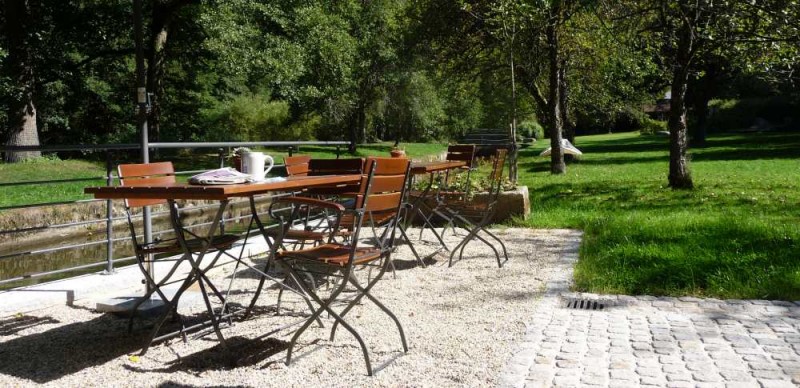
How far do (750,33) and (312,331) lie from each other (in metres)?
8.11

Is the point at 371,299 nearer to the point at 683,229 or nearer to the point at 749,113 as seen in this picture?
the point at 683,229

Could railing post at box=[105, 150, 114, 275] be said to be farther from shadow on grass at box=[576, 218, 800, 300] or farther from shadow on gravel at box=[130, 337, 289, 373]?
shadow on grass at box=[576, 218, 800, 300]

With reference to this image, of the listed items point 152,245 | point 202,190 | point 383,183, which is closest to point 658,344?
point 383,183

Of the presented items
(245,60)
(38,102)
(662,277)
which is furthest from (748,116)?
(662,277)

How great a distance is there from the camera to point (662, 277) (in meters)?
5.21

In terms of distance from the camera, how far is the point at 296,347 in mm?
3680

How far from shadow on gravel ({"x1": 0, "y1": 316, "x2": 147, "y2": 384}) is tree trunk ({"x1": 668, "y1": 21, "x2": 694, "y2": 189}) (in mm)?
9408

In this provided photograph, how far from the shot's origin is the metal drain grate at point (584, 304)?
14.8 ft

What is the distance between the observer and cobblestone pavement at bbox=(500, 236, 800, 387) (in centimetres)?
314

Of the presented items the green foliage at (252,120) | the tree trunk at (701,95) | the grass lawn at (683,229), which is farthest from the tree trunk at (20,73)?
the tree trunk at (701,95)

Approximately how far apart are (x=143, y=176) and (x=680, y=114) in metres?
9.53

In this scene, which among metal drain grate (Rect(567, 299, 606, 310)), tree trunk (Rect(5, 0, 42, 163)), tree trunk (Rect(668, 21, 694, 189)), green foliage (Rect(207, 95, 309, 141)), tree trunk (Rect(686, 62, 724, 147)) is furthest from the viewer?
green foliage (Rect(207, 95, 309, 141))

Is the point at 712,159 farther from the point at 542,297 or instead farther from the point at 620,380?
the point at 620,380

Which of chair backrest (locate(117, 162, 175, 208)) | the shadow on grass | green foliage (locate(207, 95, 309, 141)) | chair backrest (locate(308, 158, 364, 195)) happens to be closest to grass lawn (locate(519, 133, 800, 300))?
the shadow on grass
